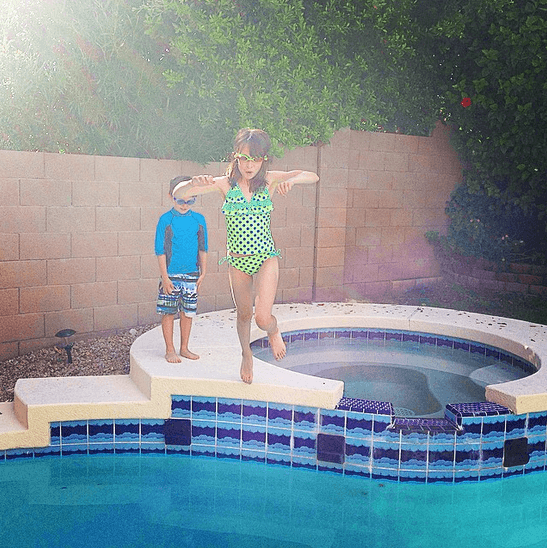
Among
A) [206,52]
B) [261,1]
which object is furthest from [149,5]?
[261,1]

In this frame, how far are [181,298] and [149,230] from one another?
7.19 ft

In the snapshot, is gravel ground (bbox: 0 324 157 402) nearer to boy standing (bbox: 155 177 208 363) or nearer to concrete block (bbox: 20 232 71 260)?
concrete block (bbox: 20 232 71 260)

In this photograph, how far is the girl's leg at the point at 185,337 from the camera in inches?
208

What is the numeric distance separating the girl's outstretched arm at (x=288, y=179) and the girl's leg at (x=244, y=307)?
1.88ft

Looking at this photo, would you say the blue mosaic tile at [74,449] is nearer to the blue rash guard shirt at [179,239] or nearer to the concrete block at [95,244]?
the blue rash guard shirt at [179,239]

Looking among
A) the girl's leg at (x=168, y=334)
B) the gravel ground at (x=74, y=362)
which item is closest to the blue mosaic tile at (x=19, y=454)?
the gravel ground at (x=74, y=362)

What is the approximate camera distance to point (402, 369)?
6.56 m

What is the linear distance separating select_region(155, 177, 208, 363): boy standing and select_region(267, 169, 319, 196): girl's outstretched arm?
83cm

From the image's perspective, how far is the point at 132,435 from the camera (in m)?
4.78

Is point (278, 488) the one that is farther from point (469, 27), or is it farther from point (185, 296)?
point (469, 27)

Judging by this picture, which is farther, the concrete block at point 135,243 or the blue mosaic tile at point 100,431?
the concrete block at point 135,243

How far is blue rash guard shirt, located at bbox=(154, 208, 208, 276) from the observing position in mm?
5105

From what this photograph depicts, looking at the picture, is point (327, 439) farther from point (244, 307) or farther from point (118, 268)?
point (118, 268)

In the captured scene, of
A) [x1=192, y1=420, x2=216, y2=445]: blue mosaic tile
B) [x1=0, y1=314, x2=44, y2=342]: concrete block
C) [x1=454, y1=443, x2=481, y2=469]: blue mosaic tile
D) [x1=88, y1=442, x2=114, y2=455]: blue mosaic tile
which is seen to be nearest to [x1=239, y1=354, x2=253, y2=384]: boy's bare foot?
[x1=192, y1=420, x2=216, y2=445]: blue mosaic tile
